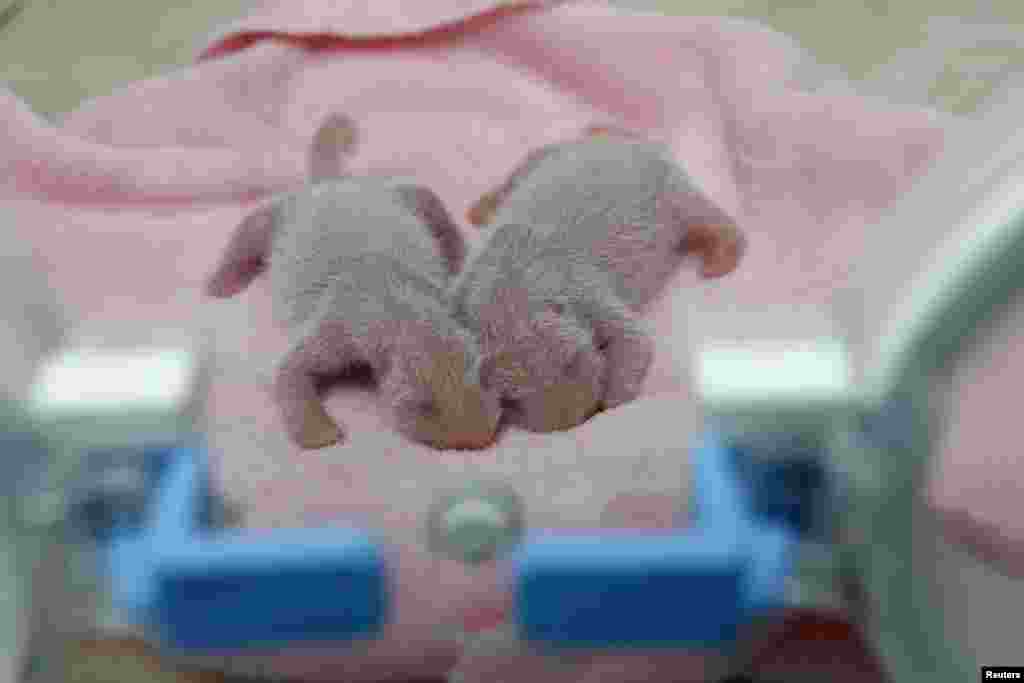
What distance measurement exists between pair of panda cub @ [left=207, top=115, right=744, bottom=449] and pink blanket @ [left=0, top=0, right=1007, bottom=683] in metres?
0.03

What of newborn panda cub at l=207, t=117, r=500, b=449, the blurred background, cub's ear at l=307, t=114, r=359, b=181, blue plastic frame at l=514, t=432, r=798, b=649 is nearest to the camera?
blue plastic frame at l=514, t=432, r=798, b=649

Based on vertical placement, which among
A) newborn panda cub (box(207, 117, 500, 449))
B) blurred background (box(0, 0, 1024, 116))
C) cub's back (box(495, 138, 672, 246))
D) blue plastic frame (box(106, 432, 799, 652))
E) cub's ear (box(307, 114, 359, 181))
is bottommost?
blue plastic frame (box(106, 432, 799, 652))

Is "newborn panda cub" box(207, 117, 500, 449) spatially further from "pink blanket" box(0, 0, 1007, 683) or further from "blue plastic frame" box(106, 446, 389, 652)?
"blue plastic frame" box(106, 446, 389, 652)

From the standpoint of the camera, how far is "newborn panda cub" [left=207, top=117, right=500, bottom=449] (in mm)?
795

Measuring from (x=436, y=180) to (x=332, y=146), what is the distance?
12 cm

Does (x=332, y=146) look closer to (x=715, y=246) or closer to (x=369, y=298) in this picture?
(x=369, y=298)

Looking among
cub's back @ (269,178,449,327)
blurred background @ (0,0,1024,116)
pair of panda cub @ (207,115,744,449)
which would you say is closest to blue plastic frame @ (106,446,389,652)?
pair of panda cub @ (207,115,744,449)

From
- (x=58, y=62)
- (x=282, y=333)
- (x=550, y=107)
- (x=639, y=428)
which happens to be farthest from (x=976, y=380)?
(x=58, y=62)

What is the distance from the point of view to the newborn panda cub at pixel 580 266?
84cm

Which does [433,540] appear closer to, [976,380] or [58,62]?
[976,380]

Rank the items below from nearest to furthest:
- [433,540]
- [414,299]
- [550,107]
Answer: [433,540], [414,299], [550,107]

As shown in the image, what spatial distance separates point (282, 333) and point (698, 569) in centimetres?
45

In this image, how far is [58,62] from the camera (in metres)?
1.37

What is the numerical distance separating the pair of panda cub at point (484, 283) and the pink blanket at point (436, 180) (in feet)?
0.09
